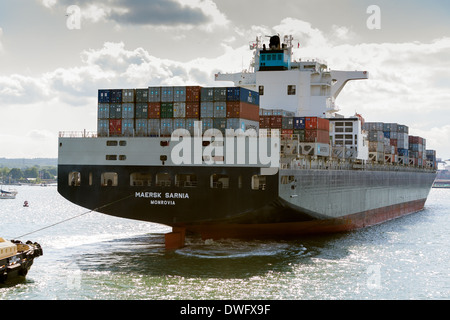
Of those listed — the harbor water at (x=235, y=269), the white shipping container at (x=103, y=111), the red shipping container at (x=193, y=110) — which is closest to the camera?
the harbor water at (x=235, y=269)

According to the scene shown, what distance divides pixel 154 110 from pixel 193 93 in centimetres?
228

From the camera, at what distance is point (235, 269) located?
2333 centimetres

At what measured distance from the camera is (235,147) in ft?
91.0

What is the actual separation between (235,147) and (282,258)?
230 inches

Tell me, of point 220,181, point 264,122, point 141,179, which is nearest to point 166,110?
point 141,179

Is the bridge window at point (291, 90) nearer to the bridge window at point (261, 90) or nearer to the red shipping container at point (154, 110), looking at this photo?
the bridge window at point (261, 90)

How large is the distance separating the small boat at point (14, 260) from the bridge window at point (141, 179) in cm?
760

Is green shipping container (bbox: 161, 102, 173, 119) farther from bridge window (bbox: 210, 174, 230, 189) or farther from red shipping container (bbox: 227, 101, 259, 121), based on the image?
bridge window (bbox: 210, 174, 230, 189)

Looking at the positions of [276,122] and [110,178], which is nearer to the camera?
[110,178]

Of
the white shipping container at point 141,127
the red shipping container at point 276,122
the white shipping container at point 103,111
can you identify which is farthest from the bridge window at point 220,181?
the red shipping container at point 276,122

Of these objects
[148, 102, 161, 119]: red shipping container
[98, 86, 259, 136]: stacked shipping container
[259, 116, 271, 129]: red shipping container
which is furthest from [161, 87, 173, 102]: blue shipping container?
[259, 116, 271, 129]: red shipping container

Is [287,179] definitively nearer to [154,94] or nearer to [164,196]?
[164,196]

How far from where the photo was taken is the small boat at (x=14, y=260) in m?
20.5
